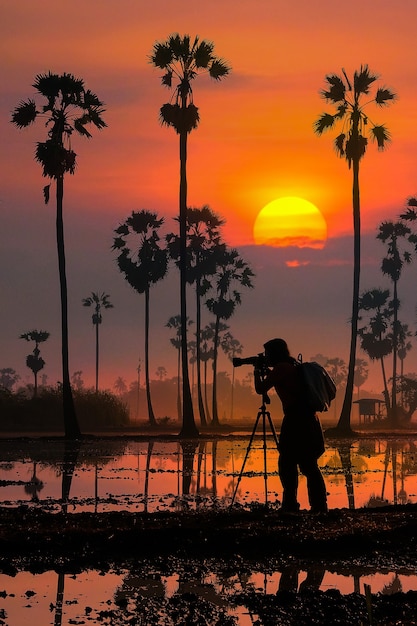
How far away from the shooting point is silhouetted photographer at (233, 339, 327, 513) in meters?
14.6

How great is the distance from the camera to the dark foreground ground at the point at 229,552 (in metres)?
8.34

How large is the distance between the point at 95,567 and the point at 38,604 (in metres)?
1.87

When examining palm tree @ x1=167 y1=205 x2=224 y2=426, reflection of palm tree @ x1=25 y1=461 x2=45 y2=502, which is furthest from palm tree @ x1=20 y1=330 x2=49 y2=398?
reflection of palm tree @ x1=25 y1=461 x2=45 y2=502

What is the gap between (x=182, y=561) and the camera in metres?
11.0

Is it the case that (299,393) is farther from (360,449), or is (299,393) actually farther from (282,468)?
(360,449)

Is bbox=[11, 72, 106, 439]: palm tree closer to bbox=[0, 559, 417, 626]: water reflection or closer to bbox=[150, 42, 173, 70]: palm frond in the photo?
bbox=[150, 42, 173, 70]: palm frond

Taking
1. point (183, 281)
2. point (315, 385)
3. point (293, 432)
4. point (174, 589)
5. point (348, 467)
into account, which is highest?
point (183, 281)

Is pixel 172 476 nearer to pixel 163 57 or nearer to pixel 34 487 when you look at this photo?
pixel 34 487

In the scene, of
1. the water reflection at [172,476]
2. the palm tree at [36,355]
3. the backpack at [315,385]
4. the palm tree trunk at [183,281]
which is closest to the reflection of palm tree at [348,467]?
the water reflection at [172,476]

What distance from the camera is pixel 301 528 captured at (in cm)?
1281

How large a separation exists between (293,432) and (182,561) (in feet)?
13.2

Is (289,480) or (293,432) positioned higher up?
(293,432)

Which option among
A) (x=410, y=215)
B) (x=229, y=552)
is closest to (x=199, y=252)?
(x=410, y=215)

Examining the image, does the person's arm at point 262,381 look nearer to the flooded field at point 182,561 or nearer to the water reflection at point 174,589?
the flooded field at point 182,561
